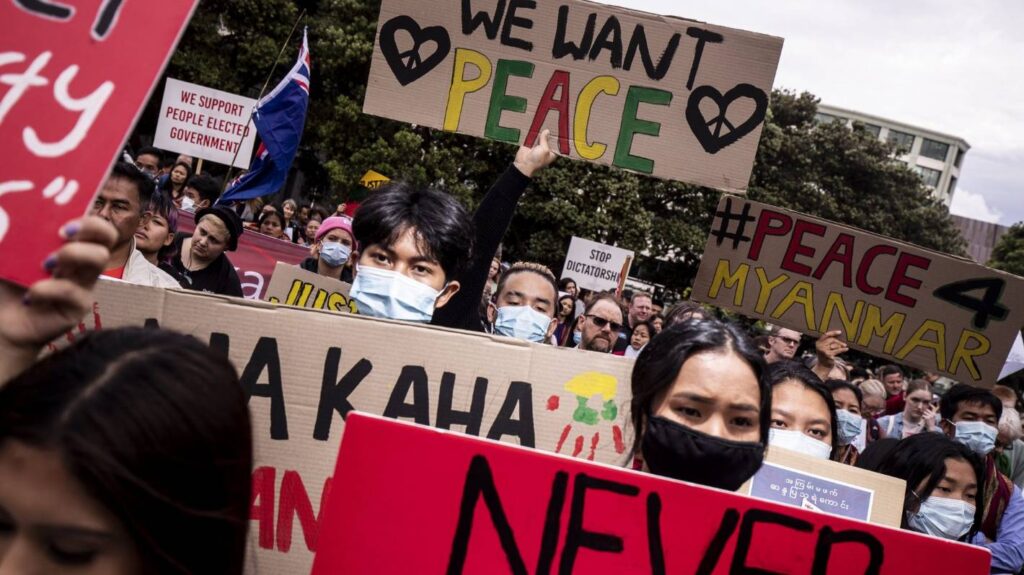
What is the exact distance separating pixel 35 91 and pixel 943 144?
4051 inches

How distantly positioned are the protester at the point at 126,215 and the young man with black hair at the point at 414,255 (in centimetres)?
90

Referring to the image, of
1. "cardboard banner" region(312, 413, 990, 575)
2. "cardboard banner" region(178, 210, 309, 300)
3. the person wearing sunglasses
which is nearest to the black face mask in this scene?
"cardboard banner" region(312, 413, 990, 575)

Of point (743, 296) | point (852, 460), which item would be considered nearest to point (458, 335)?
point (743, 296)

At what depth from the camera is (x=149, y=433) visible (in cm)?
126

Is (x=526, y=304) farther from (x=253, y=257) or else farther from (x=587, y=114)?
(x=253, y=257)

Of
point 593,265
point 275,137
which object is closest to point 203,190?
point 275,137

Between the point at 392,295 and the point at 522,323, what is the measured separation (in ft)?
4.63

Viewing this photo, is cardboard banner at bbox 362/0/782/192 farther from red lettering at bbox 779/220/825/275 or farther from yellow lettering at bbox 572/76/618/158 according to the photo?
red lettering at bbox 779/220/825/275

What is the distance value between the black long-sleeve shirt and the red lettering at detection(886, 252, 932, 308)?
2.83 meters

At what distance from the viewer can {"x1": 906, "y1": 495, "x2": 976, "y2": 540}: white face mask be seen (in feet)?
12.3

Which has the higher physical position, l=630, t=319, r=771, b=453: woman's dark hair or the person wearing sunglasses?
l=630, t=319, r=771, b=453: woman's dark hair

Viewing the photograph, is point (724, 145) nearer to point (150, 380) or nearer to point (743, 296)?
point (743, 296)

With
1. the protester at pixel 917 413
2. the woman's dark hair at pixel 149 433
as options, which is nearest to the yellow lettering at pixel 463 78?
the woman's dark hair at pixel 149 433

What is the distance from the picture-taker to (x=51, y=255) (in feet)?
4.36
